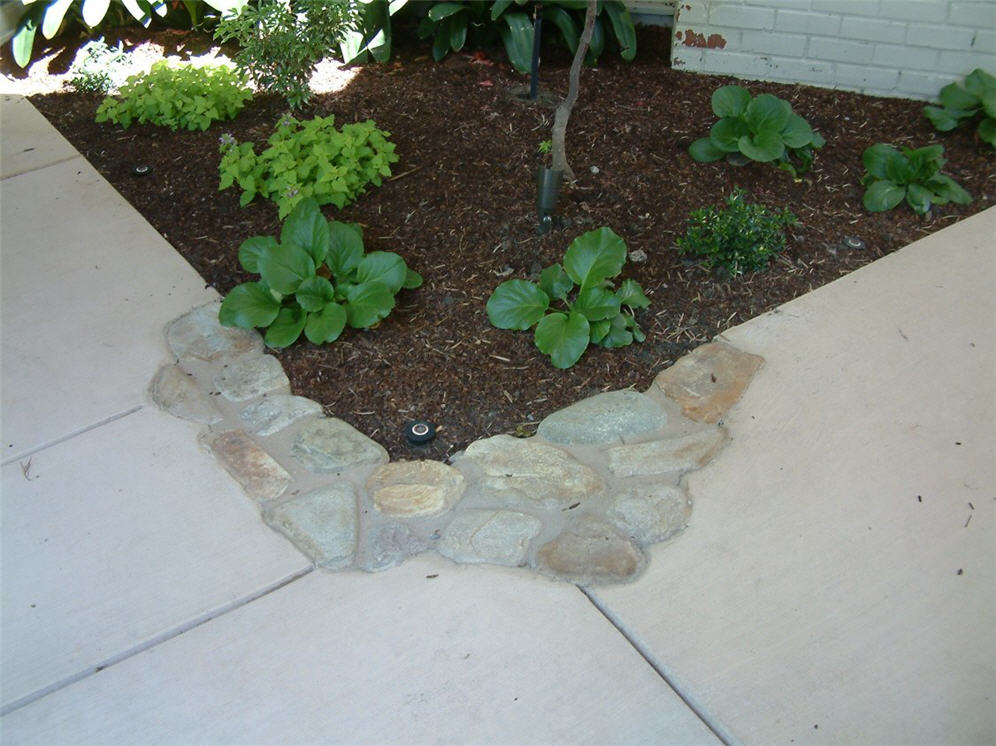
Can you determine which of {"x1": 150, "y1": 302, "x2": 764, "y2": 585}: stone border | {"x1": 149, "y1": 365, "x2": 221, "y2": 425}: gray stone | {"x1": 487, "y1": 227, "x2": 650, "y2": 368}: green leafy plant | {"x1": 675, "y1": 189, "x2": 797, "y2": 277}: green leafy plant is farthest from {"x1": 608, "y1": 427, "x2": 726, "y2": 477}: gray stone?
{"x1": 149, "y1": 365, "x2": 221, "y2": 425}: gray stone

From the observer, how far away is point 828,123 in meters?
3.97

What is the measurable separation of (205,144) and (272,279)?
4.44ft

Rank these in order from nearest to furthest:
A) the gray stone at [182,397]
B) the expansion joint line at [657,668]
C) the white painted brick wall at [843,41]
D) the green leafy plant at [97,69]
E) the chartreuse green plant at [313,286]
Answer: the expansion joint line at [657,668] → the gray stone at [182,397] → the chartreuse green plant at [313,286] → the white painted brick wall at [843,41] → the green leafy plant at [97,69]

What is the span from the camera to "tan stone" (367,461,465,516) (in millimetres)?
2527

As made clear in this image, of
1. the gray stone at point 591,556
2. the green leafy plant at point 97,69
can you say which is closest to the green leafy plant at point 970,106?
the gray stone at point 591,556

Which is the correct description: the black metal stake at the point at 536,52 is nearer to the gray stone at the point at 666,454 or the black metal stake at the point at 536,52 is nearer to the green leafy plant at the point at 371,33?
the green leafy plant at the point at 371,33

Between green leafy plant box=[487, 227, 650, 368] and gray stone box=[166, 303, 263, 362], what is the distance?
0.80m

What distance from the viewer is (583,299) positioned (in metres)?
2.96

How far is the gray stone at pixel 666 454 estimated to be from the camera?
2.63m

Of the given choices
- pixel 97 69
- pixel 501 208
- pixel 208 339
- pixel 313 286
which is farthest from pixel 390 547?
pixel 97 69

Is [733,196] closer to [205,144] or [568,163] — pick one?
[568,163]

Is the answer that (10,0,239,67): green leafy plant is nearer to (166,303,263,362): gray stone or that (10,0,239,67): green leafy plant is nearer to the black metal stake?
the black metal stake

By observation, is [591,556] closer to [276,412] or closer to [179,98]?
[276,412]

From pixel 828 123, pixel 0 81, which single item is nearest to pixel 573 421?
pixel 828 123
